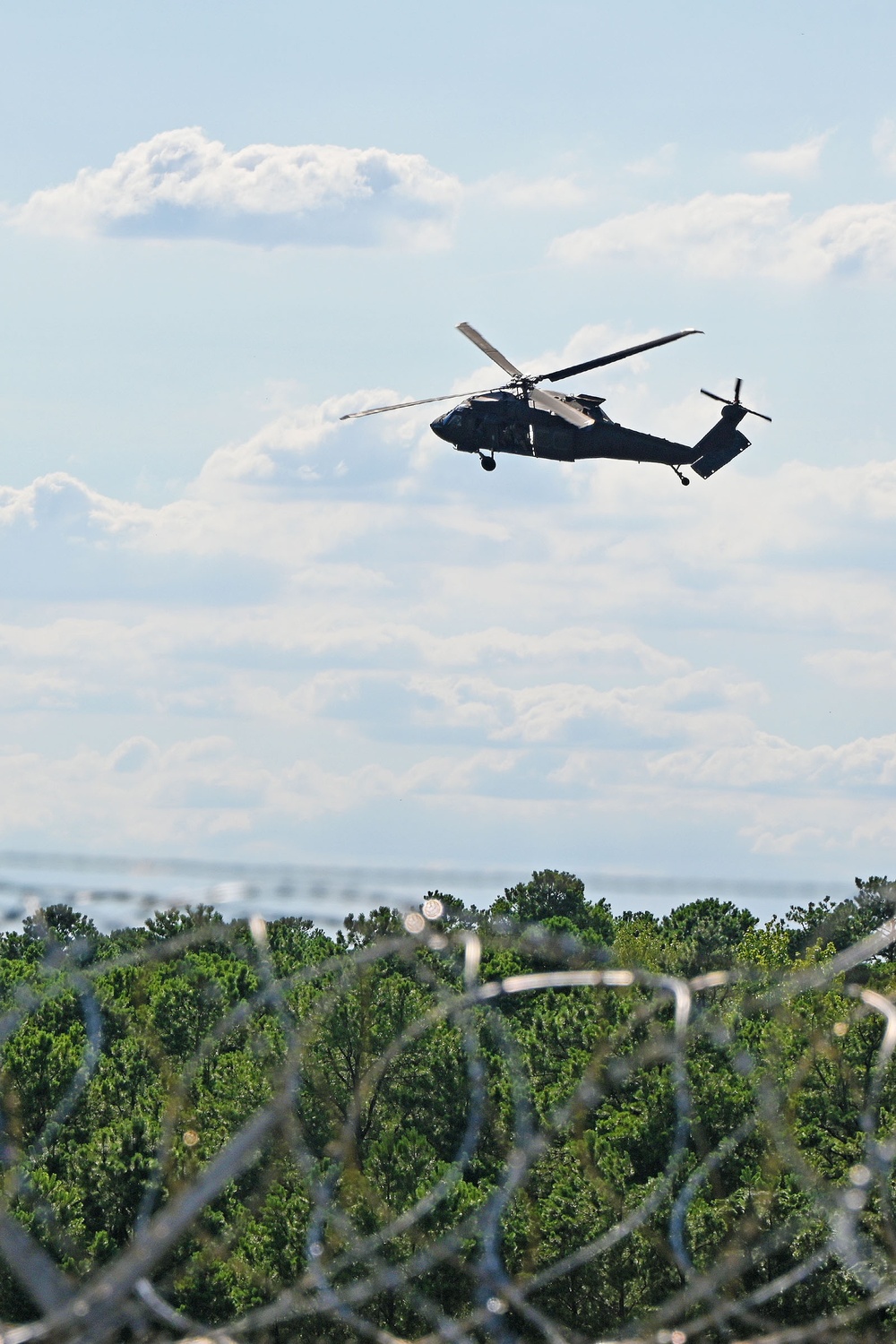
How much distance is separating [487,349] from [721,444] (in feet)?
36.2

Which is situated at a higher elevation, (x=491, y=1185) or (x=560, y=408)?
(x=560, y=408)

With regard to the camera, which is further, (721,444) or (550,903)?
(550,903)

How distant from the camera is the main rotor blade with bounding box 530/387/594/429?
263 ft

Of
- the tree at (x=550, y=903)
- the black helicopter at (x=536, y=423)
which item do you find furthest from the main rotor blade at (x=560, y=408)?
the tree at (x=550, y=903)

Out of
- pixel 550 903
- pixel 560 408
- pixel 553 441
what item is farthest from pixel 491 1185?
pixel 550 903

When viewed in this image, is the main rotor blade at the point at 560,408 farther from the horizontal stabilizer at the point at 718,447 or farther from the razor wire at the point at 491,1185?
the razor wire at the point at 491,1185

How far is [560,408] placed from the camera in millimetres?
80625

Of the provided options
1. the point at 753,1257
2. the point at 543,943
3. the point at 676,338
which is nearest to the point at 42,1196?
the point at 753,1257

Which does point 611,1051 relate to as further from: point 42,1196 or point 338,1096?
point 42,1196

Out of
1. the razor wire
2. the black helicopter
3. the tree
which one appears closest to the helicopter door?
the black helicopter

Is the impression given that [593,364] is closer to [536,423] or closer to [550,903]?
[536,423]

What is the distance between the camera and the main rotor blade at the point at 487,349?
82938mm

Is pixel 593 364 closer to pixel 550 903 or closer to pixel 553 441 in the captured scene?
pixel 553 441

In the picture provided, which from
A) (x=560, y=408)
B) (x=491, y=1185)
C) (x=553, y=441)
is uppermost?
(x=560, y=408)
